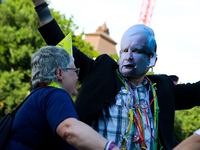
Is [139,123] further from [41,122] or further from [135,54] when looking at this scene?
A: [41,122]

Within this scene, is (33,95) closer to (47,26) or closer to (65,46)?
(65,46)

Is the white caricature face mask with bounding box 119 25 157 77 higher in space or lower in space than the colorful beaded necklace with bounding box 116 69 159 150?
higher

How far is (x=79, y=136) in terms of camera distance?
145cm

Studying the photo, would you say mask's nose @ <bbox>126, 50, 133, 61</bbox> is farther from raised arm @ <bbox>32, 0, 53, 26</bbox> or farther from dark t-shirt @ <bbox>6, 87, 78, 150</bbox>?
dark t-shirt @ <bbox>6, 87, 78, 150</bbox>

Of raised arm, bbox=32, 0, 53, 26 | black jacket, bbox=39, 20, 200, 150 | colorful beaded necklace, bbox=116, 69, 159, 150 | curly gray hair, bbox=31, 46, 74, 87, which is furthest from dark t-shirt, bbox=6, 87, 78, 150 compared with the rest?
raised arm, bbox=32, 0, 53, 26

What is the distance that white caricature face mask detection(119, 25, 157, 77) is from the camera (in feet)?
8.84

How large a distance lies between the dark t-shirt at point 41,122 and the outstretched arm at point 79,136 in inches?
2.3

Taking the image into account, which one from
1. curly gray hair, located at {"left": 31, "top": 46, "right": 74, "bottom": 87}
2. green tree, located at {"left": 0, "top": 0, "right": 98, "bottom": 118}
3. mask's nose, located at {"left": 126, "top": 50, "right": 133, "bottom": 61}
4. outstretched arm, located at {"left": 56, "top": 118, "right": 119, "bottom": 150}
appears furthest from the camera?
green tree, located at {"left": 0, "top": 0, "right": 98, "bottom": 118}

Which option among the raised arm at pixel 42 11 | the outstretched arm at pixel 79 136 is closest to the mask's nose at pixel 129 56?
the raised arm at pixel 42 11

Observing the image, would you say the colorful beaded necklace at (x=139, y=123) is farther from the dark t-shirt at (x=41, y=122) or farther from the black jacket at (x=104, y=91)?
the dark t-shirt at (x=41, y=122)

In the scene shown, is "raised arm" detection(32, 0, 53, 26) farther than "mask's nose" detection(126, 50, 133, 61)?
No

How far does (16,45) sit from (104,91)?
18435mm

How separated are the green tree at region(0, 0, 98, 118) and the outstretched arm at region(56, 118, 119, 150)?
688 inches

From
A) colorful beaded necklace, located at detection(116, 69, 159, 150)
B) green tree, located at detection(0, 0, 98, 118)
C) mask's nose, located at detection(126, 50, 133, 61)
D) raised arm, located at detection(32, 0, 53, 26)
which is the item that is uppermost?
raised arm, located at detection(32, 0, 53, 26)
